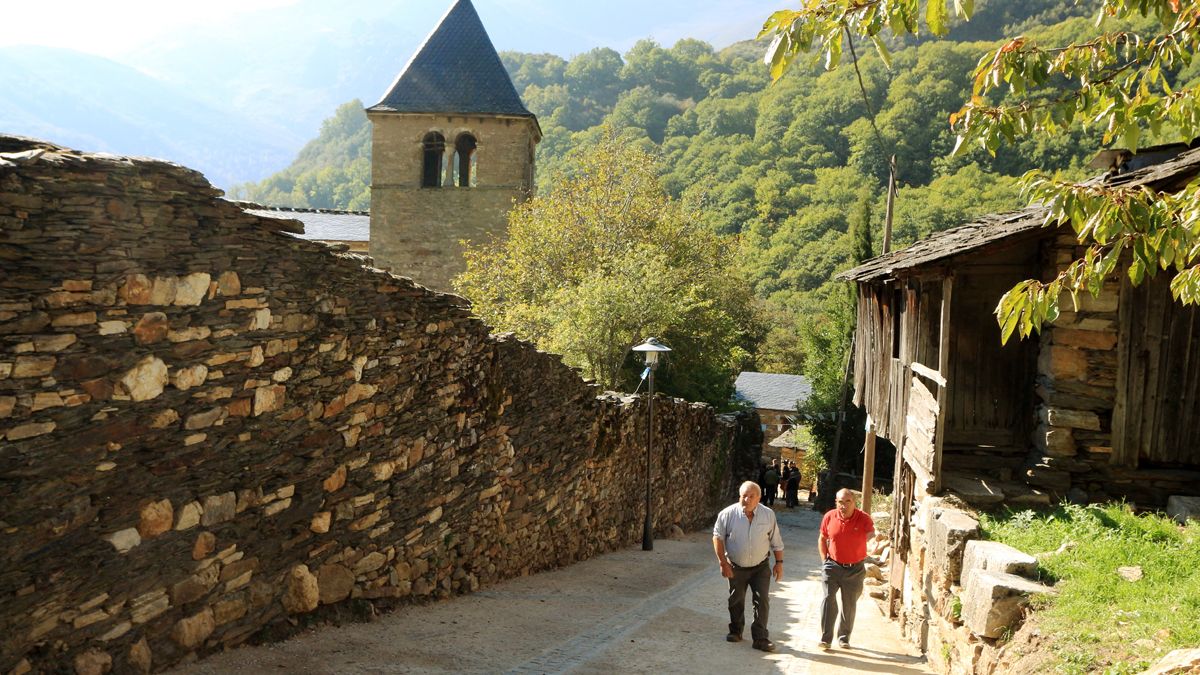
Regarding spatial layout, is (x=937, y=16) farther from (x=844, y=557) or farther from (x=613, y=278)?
(x=613, y=278)

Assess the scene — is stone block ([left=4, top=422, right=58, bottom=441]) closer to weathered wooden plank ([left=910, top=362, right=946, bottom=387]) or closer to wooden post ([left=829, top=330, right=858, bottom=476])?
weathered wooden plank ([left=910, top=362, right=946, bottom=387])

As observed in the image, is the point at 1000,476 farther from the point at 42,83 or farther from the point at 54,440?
the point at 42,83

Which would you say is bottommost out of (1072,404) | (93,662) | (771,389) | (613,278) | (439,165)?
(771,389)

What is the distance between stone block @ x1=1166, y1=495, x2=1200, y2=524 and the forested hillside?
2244 cm

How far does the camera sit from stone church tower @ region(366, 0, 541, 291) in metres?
29.6

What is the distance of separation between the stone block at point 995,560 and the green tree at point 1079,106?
2066 mm

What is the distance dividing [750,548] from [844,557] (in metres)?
0.84

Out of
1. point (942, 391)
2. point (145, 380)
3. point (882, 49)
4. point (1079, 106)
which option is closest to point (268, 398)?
point (145, 380)

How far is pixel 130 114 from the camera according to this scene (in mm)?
101562

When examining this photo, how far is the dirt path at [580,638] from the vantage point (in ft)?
17.7

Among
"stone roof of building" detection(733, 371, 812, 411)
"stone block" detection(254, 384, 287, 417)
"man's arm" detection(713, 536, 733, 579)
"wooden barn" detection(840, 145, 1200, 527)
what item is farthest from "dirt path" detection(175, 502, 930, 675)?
"stone roof of building" detection(733, 371, 812, 411)

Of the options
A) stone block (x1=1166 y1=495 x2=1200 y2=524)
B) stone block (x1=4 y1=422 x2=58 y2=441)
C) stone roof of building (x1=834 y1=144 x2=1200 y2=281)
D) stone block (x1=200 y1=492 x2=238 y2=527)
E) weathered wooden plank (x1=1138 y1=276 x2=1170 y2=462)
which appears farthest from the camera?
weathered wooden plank (x1=1138 y1=276 x2=1170 y2=462)

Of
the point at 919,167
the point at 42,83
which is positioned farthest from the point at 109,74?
the point at 919,167

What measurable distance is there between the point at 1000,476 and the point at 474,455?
4.92 m
